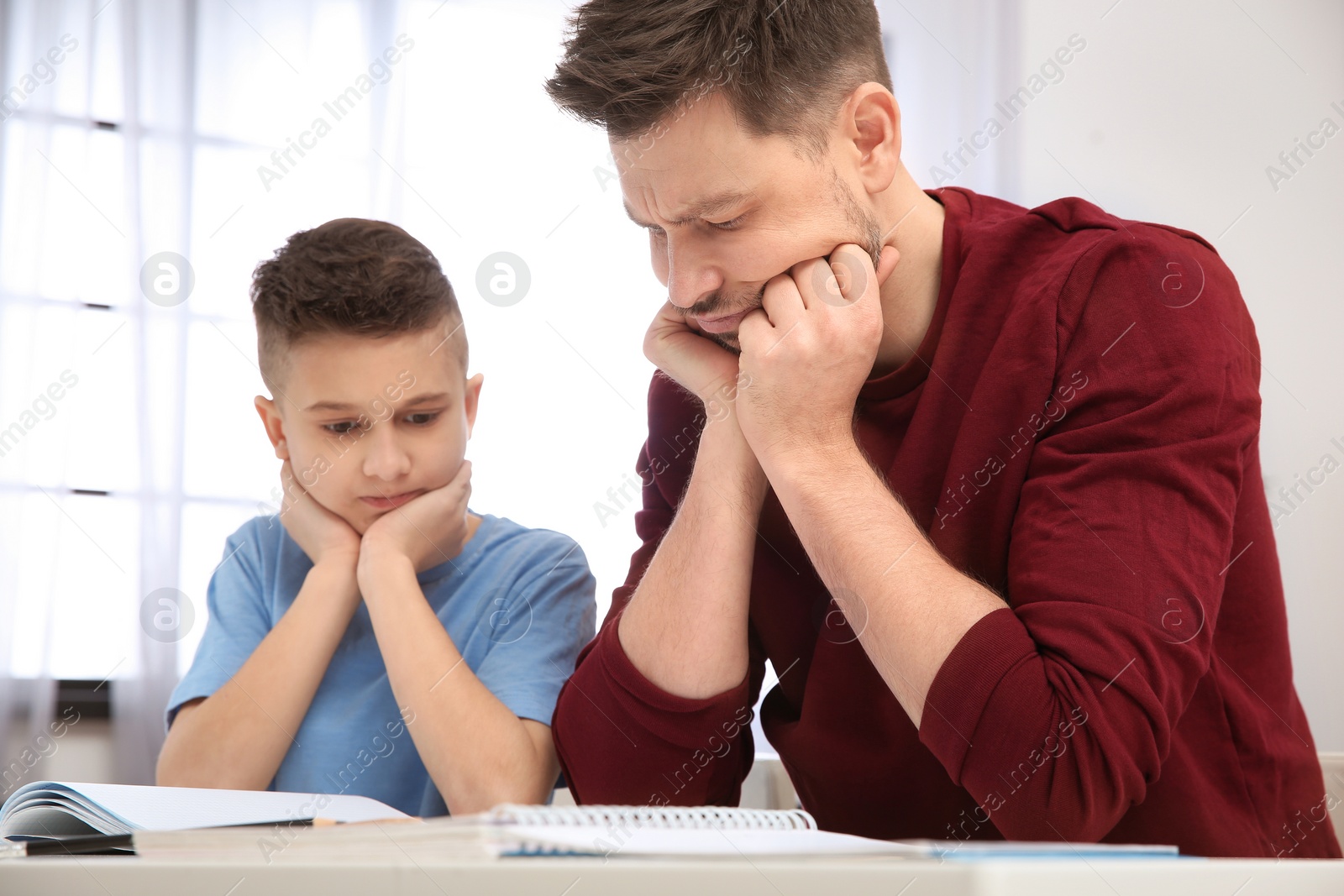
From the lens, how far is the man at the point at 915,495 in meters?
0.70

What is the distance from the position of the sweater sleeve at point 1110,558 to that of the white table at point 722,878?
262 mm

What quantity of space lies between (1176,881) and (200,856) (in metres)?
0.40

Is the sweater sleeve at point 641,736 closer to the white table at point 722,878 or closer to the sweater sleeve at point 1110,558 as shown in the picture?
the sweater sleeve at point 1110,558

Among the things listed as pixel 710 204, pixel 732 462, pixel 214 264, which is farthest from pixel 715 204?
pixel 214 264

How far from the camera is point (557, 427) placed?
8.32ft

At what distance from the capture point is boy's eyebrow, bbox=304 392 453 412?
1.25 metres

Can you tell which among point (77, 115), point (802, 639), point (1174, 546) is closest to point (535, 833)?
point (1174, 546)

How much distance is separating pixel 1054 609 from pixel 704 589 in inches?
12.5

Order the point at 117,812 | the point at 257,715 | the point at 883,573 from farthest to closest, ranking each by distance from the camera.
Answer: the point at 257,715
the point at 883,573
the point at 117,812

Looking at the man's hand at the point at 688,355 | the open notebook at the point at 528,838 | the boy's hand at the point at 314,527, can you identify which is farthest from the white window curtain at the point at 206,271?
the open notebook at the point at 528,838

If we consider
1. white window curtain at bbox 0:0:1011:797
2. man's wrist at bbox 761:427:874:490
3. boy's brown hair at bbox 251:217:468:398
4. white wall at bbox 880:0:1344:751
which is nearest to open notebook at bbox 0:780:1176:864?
man's wrist at bbox 761:427:874:490

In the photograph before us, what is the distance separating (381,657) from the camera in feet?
4.26

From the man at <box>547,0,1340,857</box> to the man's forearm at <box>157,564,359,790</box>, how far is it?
0.37 meters

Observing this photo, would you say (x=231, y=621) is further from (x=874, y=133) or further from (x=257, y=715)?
(x=874, y=133)
